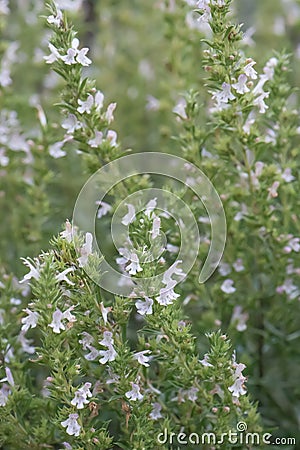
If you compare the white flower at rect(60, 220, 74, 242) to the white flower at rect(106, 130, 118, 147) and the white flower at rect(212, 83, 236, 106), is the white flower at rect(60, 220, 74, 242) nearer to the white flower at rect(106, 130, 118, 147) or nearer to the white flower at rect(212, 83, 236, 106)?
the white flower at rect(106, 130, 118, 147)

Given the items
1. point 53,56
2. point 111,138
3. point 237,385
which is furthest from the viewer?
point 111,138

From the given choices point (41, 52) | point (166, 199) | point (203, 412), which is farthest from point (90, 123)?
point (41, 52)

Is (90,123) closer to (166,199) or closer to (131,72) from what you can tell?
(166,199)

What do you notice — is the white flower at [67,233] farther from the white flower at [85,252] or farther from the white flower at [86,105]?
the white flower at [86,105]

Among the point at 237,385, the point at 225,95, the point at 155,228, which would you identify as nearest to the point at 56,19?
the point at 225,95

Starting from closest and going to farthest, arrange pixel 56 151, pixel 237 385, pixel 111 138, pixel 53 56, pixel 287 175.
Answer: pixel 237 385 → pixel 53 56 → pixel 111 138 → pixel 287 175 → pixel 56 151

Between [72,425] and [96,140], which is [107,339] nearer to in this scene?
[72,425]
